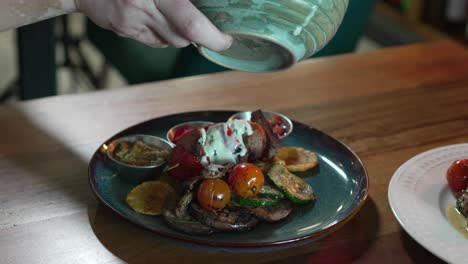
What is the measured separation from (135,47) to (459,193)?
1296 mm

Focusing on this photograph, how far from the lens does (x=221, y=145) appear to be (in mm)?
972

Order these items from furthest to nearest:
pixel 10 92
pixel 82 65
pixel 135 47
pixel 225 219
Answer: pixel 82 65, pixel 10 92, pixel 135 47, pixel 225 219

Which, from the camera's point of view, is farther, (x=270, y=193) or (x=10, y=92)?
(x=10, y=92)

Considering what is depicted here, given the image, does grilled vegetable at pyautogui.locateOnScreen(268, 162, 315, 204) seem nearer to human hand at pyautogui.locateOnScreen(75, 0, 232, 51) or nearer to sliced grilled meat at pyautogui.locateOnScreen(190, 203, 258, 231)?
sliced grilled meat at pyautogui.locateOnScreen(190, 203, 258, 231)

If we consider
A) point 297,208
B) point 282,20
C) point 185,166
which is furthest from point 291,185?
point 282,20

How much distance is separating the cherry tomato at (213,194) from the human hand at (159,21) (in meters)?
0.18

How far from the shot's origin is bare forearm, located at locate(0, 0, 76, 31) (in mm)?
909

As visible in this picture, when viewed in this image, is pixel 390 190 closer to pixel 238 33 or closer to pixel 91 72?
pixel 238 33

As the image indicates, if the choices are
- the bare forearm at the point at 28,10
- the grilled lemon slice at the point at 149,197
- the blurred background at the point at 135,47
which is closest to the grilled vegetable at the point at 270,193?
the grilled lemon slice at the point at 149,197

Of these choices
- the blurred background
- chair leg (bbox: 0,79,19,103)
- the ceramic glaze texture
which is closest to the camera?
the ceramic glaze texture

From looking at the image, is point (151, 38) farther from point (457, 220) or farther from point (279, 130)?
point (457, 220)

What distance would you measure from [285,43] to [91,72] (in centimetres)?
188

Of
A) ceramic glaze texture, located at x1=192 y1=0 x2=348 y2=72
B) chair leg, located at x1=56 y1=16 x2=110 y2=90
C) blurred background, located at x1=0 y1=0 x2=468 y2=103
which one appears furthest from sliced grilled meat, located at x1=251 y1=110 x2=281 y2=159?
chair leg, located at x1=56 y1=16 x2=110 y2=90

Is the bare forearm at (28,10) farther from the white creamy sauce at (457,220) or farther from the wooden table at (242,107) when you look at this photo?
the white creamy sauce at (457,220)
